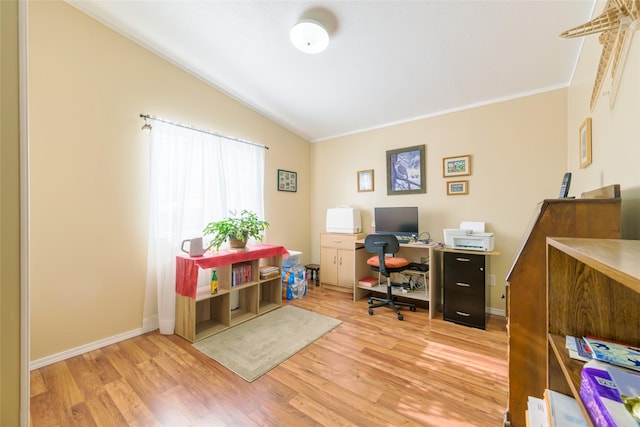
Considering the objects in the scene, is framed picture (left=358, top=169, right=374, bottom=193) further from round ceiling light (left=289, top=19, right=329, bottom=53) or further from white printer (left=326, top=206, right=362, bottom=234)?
round ceiling light (left=289, top=19, right=329, bottom=53)

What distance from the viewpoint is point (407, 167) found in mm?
3469

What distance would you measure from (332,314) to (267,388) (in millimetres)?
1326

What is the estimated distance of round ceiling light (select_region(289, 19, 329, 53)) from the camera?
2.00 meters

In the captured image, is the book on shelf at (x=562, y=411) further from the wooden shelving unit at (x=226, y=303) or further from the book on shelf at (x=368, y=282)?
the book on shelf at (x=368, y=282)

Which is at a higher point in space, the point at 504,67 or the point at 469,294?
the point at 504,67

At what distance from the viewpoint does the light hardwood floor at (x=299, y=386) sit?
145 cm

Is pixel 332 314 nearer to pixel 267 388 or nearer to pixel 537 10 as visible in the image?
pixel 267 388

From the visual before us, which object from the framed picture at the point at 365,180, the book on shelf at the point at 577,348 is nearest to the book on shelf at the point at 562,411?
the book on shelf at the point at 577,348

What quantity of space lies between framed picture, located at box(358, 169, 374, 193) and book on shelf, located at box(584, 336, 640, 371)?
3.17 meters

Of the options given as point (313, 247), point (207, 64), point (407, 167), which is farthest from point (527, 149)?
point (207, 64)

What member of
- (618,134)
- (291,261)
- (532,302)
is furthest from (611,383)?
(291,261)

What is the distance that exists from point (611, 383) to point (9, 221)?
4.88 feet

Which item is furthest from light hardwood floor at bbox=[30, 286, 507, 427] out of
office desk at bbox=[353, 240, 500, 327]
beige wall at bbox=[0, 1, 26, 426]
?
beige wall at bbox=[0, 1, 26, 426]

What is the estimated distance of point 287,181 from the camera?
4.07m
